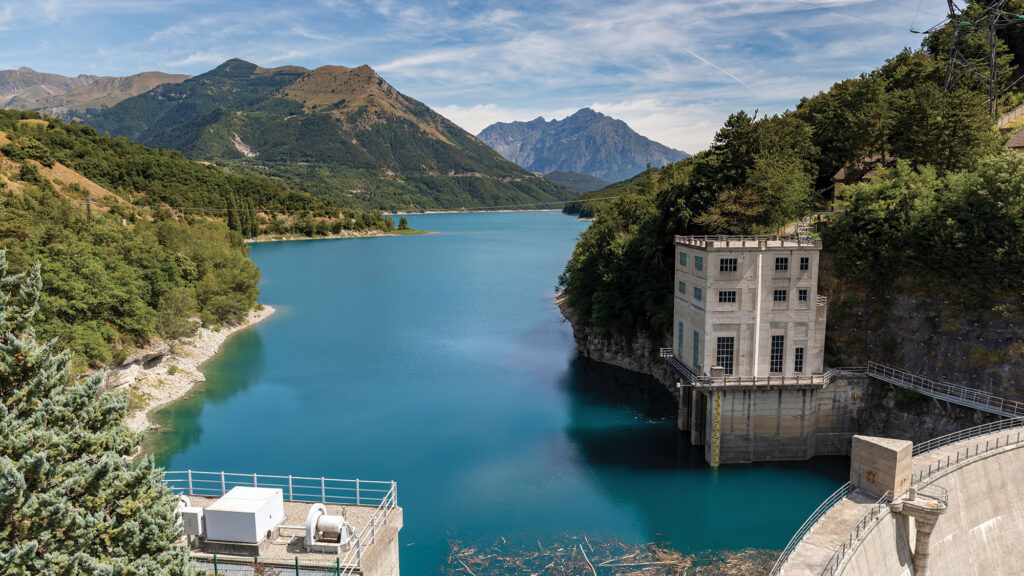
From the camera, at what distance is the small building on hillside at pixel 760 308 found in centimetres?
3447

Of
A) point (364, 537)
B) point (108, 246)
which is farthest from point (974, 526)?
point (108, 246)

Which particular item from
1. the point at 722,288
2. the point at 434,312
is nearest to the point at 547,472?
the point at 722,288

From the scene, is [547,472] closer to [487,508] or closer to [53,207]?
[487,508]

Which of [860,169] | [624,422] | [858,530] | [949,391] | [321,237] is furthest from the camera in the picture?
Result: [321,237]

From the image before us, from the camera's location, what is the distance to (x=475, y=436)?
39.4m

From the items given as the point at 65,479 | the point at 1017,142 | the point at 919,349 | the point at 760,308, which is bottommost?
the point at 919,349

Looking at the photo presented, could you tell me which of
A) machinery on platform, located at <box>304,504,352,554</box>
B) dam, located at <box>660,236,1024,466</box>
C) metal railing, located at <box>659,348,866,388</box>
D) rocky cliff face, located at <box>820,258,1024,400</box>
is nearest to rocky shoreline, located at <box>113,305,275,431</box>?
machinery on platform, located at <box>304,504,352,554</box>

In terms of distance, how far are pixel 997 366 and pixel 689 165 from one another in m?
31.6

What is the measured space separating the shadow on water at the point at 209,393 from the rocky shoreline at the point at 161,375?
70 centimetres

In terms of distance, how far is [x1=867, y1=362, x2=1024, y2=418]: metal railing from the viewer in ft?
102

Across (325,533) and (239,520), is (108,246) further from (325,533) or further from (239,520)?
(325,533)

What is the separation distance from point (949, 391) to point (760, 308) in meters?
10.8

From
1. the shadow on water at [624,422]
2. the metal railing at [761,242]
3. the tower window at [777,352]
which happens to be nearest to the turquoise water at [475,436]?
the shadow on water at [624,422]

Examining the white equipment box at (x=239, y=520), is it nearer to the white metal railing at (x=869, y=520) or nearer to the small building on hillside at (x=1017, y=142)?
the white metal railing at (x=869, y=520)
